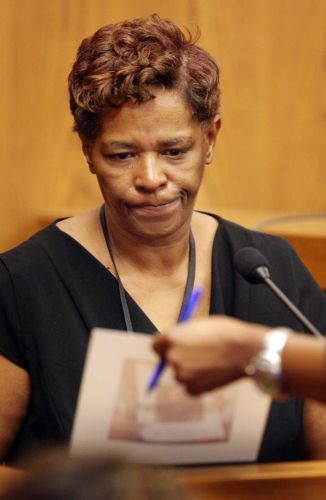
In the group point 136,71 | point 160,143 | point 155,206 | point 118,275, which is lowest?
point 118,275

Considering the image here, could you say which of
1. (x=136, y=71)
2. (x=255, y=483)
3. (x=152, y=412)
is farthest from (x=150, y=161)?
(x=255, y=483)

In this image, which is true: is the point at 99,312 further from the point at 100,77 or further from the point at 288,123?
the point at 288,123

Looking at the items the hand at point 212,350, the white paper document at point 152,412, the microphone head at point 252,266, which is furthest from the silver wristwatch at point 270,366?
the microphone head at point 252,266

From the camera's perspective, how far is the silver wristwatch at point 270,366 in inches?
52.2

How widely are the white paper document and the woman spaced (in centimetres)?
38

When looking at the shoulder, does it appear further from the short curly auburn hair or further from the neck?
the short curly auburn hair

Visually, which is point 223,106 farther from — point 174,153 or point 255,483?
point 255,483

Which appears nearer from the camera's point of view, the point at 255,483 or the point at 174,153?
the point at 255,483

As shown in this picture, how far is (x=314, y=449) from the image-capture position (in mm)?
1997

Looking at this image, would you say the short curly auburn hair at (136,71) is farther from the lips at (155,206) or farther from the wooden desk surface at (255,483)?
the wooden desk surface at (255,483)

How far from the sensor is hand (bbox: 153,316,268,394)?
1352mm

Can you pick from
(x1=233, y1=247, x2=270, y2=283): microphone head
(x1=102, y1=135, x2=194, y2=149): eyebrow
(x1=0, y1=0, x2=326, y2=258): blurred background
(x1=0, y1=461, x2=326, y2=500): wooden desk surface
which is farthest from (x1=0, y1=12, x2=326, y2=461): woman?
(x1=0, y1=0, x2=326, y2=258): blurred background

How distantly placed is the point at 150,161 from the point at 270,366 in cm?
70

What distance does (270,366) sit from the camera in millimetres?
1324
